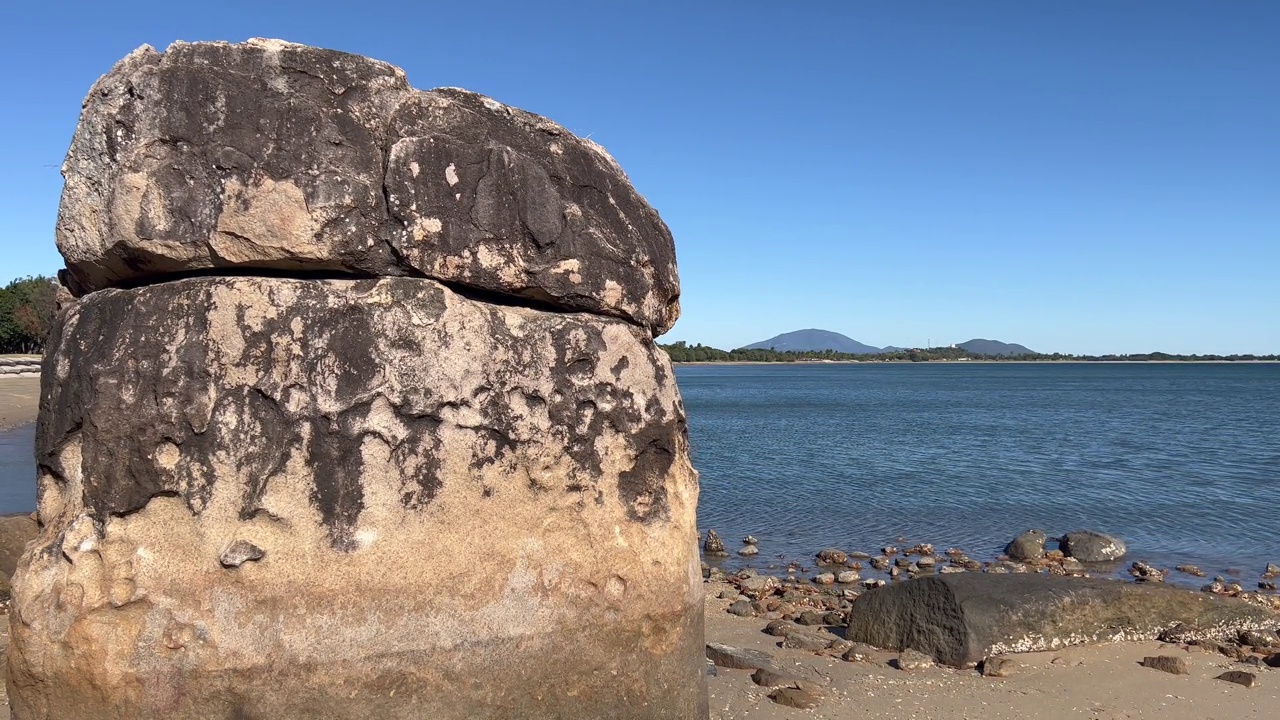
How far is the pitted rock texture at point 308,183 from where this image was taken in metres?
4.38

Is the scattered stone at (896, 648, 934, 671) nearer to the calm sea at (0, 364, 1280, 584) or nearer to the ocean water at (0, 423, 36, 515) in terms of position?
the calm sea at (0, 364, 1280, 584)

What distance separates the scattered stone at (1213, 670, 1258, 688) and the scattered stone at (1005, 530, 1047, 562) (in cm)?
744

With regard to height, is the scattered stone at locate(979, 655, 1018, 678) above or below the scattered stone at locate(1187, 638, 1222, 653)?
above

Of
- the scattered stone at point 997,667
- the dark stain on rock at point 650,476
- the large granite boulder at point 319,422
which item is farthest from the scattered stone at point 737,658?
the dark stain on rock at point 650,476

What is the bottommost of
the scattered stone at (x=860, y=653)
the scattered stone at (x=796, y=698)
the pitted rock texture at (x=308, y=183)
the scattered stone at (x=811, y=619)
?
the scattered stone at (x=811, y=619)

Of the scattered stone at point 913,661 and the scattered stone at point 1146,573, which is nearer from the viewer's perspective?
the scattered stone at point 913,661

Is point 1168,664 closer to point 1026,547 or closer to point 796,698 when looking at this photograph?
point 796,698

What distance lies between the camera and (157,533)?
169 inches

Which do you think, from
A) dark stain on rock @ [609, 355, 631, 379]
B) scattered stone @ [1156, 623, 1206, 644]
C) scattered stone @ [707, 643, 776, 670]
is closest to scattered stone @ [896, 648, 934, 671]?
scattered stone @ [707, 643, 776, 670]

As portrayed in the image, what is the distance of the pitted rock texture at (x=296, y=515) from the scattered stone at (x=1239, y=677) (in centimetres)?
538

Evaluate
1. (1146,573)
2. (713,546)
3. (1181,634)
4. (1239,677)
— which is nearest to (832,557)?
(713,546)

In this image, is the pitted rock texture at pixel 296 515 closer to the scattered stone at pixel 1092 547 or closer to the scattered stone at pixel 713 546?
the scattered stone at pixel 713 546

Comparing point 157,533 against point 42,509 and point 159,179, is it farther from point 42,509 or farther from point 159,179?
point 159,179

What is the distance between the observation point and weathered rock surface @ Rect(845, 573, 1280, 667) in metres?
8.11
